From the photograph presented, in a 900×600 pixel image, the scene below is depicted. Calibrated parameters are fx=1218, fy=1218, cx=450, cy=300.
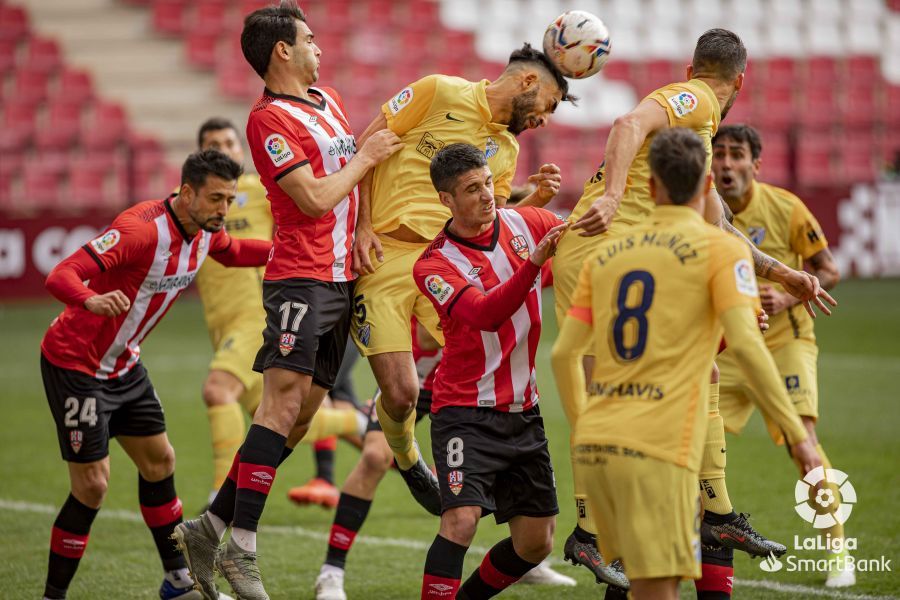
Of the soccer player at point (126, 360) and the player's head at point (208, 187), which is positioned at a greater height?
the player's head at point (208, 187)

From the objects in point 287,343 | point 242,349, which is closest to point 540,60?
point 287,343

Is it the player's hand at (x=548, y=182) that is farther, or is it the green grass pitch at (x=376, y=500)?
the green grass pitch at (x=376, y=500)

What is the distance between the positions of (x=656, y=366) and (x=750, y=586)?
258 centimetres

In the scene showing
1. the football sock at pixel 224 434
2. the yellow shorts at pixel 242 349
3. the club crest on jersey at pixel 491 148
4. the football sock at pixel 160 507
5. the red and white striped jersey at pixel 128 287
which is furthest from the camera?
the yellow shorts at pixel 242 349

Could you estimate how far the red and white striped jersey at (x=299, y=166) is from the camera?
5504 mm

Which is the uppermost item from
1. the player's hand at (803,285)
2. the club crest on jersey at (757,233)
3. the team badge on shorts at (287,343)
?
the club crest on jersey at (757,233)

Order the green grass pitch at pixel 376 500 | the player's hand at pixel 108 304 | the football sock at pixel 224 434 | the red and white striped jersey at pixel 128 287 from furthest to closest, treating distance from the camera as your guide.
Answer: the football sock at pixel 224 434
the green grass pitch at pixel 376 500
the red and white striped jersey at pixel 128 287
the player's hand at pixel 108 304

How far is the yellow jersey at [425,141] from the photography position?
5.94 meters

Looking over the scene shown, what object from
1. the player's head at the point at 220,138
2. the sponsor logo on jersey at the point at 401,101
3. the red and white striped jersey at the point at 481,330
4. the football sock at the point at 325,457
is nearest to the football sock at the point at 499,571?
the red and white striped jersey at the point at 481,330

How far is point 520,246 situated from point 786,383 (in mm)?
2341

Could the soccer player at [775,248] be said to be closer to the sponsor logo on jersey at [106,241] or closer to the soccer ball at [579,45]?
the soccer ball at [579,45]

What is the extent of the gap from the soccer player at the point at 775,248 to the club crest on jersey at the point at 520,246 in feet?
6.66

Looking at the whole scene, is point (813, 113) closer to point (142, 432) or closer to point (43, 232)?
point (43, 232)

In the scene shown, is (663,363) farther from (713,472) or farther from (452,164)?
(713,472)
